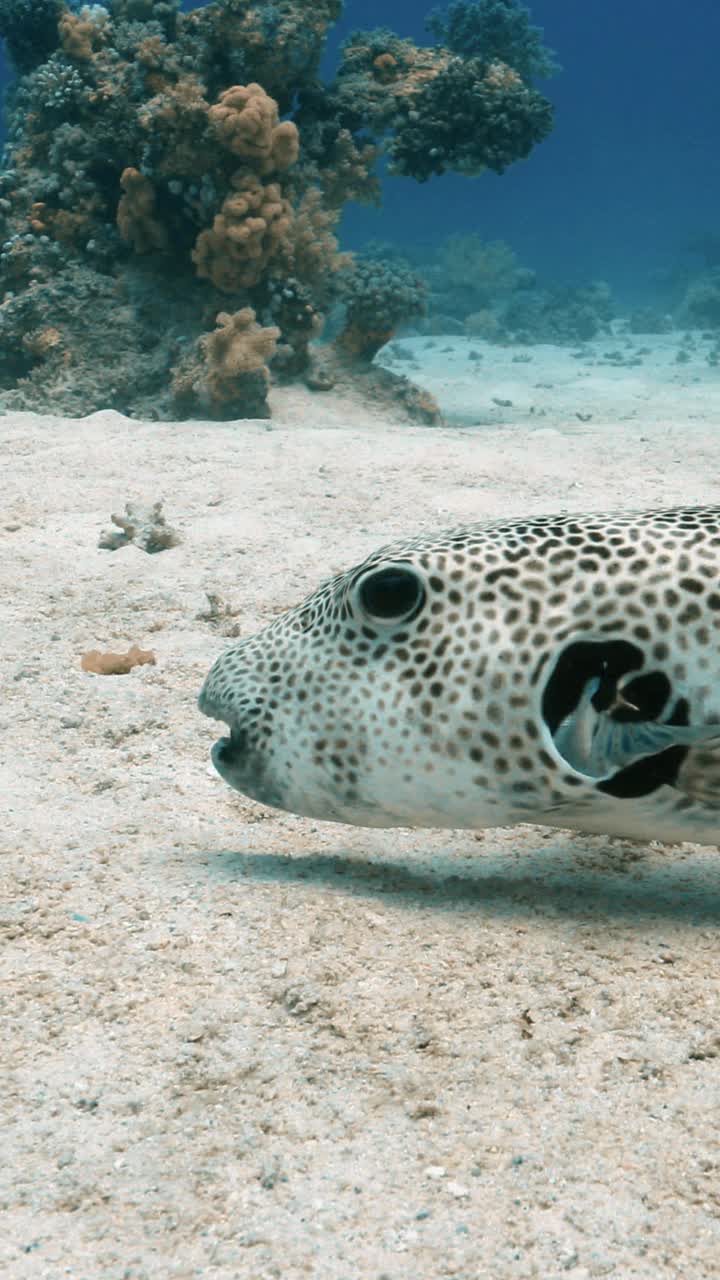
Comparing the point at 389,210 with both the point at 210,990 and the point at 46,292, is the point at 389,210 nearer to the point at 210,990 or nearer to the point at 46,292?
the point at 46,292

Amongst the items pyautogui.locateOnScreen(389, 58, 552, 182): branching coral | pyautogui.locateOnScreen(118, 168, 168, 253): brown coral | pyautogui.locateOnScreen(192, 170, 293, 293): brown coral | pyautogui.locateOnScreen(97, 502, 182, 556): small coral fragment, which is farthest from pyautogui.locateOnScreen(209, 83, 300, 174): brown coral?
pyautogui.locateOnScreen(97, 502, 182, 556): small coral fragment

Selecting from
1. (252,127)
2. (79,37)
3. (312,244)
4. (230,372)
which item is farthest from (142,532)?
(79,37)

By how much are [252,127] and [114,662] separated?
8.93 m

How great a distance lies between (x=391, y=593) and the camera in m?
2.59

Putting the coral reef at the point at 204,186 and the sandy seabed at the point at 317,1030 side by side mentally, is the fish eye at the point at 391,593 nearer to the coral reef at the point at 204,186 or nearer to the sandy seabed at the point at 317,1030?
the sandy seabed at the point at 317,1030

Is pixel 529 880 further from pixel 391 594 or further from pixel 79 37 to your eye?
pixel 79 37

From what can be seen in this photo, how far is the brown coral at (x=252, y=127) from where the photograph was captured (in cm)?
1116

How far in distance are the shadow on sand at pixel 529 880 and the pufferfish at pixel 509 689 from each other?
0.86ft

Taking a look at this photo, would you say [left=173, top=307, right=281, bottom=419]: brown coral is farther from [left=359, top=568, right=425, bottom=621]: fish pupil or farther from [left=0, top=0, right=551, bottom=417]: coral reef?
[left=359, top=568, right=425, bottom=621]: fish pupil

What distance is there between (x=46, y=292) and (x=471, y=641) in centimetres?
1120

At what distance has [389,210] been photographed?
117812 millimetres

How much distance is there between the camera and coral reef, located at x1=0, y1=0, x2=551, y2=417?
37.4 ft

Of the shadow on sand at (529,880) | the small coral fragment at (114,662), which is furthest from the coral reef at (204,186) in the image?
the shadow on sand at (529,880)

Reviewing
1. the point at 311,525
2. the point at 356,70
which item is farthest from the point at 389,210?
the point at 311,525
